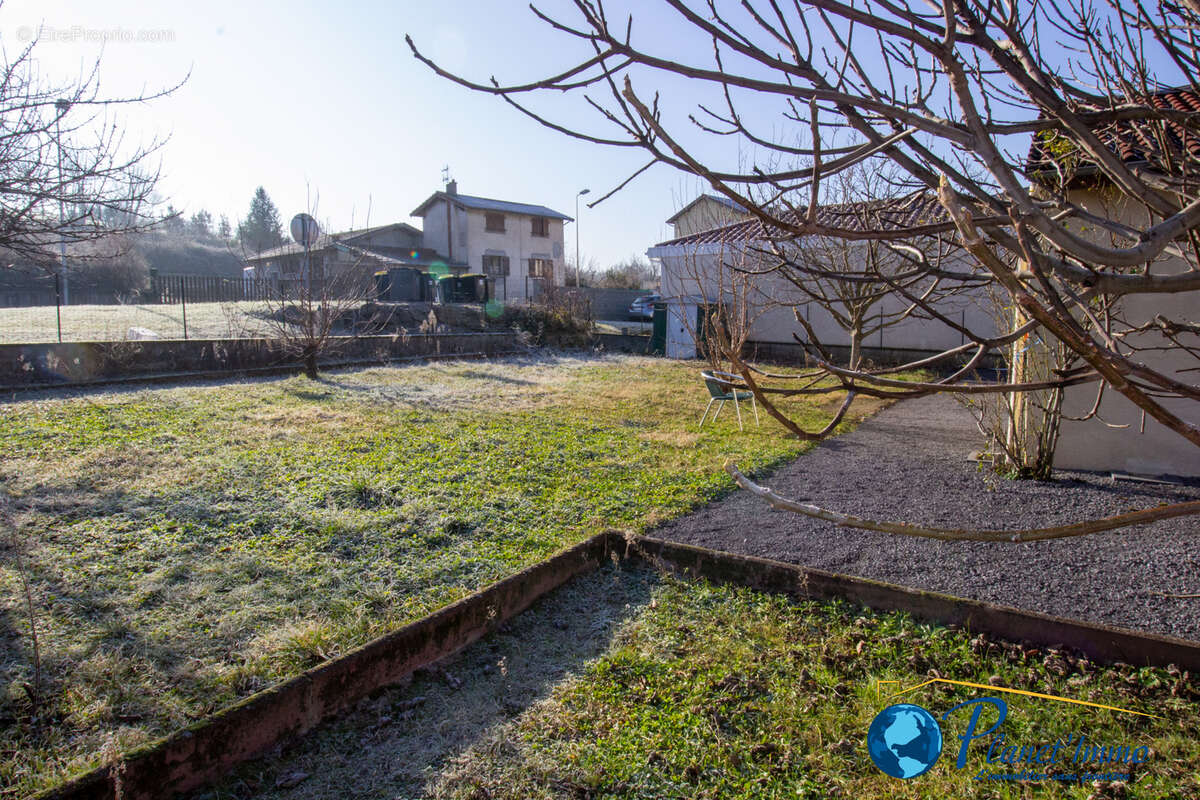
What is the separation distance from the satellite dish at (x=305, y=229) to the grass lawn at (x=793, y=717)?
10112 mm

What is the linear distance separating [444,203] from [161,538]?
121ft

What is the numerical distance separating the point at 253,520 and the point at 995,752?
4285 mm

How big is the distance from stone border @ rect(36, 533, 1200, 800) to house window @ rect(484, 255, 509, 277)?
118ft

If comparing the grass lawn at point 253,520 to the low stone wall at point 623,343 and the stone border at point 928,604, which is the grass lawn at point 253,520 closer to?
the stone border at point 928,604

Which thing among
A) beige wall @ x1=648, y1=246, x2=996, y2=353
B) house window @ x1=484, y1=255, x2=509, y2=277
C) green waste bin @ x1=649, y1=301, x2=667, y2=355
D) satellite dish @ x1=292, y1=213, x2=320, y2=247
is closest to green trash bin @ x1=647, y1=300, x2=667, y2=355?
green waste bin @ x1=649, y1=301, x2=667, y2=355

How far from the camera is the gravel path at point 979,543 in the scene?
3762 millimetres

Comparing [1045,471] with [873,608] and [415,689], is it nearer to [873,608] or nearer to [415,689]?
[873,608]

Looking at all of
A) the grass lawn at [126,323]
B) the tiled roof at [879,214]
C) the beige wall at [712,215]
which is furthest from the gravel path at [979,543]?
the grass lawn at [126,323]

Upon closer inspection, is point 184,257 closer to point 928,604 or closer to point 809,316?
point 809,316

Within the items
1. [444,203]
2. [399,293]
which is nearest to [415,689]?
[399,293]

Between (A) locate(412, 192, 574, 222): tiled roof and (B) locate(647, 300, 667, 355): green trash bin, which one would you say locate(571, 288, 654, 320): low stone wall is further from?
(B) locate(647, 300, 667, 355): green trash bin

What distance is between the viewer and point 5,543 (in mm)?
4043

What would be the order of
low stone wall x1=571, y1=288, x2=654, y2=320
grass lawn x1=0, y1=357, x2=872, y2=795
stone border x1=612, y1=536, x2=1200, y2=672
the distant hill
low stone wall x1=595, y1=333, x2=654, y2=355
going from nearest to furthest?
grass lawn x1=0, y1=357, x2=872, y2=795 → stone border x1=612, y1=536, x2=1200, y2=672 → low stone wall x1=595, y1=333, x2=654, y2=355 → low stone wall x1=571, y1=288, x2=654, y2=320 → the distant hill

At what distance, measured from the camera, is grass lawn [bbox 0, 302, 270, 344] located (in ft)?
43.6
